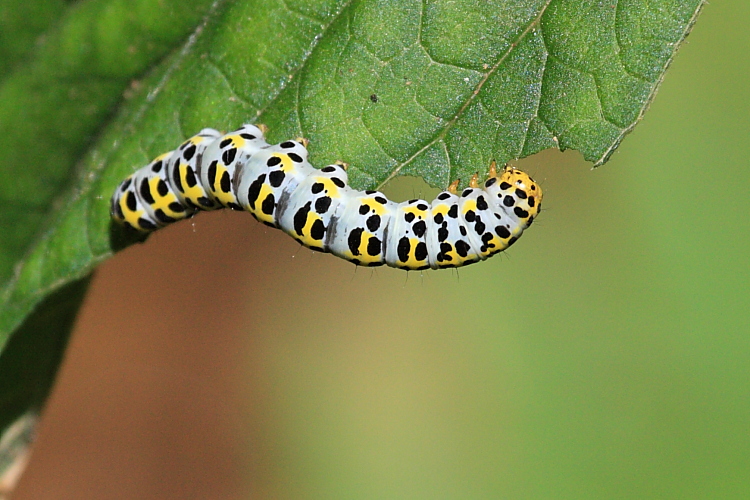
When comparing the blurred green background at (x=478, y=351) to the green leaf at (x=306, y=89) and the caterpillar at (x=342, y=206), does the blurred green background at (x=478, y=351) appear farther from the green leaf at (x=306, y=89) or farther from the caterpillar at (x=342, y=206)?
the green leaf at (x=306, y=89)

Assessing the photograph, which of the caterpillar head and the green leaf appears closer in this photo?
the green leaf

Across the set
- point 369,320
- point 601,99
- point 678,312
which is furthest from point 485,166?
point 369,320

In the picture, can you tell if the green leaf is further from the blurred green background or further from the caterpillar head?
the blurred green background

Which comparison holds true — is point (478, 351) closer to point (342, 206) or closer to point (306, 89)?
point (342, 206)

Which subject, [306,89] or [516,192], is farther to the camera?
[516,192]

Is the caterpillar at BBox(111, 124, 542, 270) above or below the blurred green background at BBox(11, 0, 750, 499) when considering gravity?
below

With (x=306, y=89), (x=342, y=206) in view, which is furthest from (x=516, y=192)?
(x=306, y=89)

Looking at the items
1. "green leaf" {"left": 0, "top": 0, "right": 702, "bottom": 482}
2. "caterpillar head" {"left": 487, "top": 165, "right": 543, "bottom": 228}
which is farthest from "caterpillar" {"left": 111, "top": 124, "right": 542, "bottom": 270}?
"green leaf" {"left": 0, "top": 0, "right": 702, "bottom": 482}
